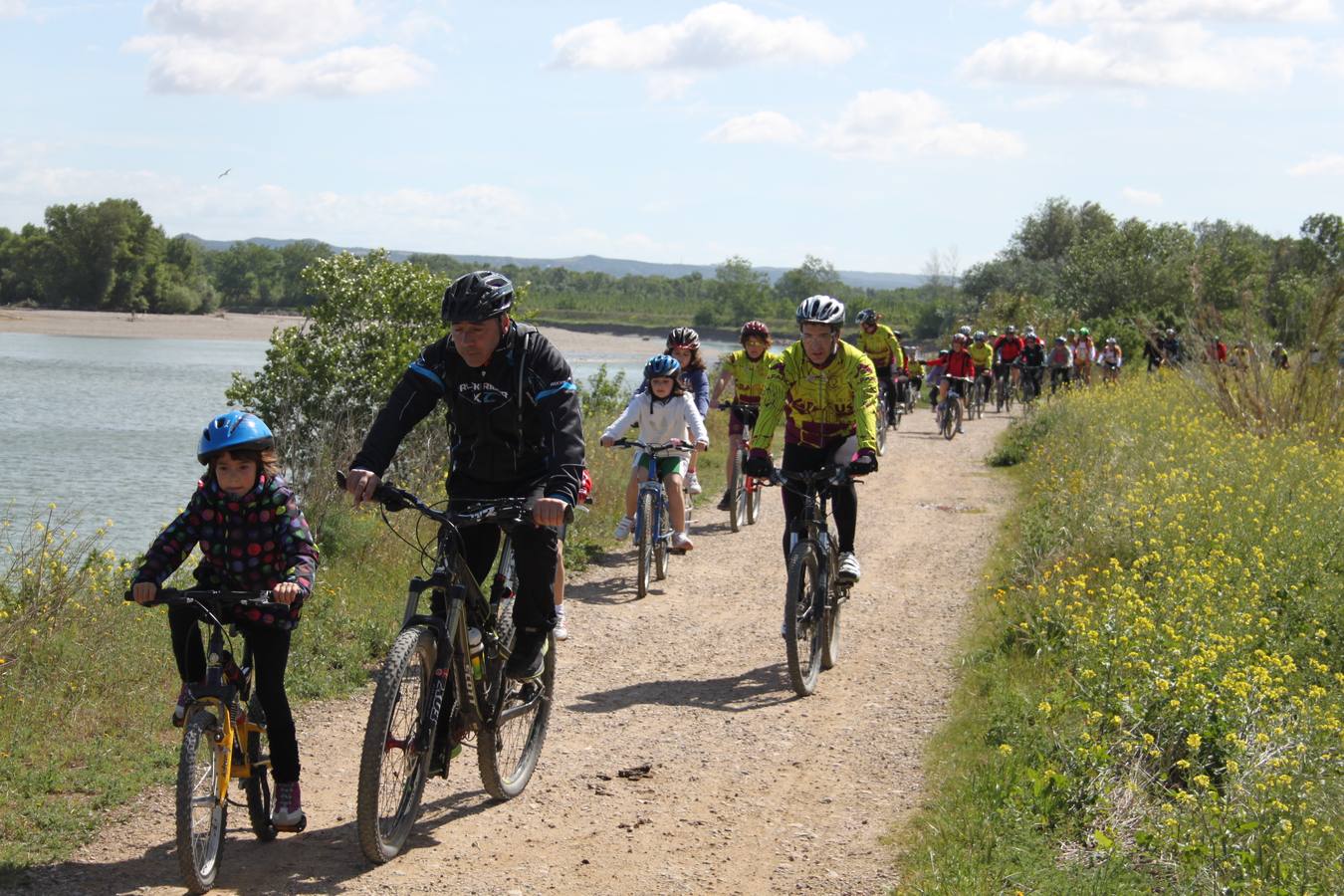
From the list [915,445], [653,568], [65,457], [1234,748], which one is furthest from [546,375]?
[65,457]

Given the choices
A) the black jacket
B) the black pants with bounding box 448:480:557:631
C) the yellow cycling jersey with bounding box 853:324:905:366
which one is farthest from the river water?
the yellow cycling jersey with bounding box 853:324:905:366

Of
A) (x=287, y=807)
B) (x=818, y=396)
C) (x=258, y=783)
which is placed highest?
(x=818, y=396)

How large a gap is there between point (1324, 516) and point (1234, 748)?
5157 mm

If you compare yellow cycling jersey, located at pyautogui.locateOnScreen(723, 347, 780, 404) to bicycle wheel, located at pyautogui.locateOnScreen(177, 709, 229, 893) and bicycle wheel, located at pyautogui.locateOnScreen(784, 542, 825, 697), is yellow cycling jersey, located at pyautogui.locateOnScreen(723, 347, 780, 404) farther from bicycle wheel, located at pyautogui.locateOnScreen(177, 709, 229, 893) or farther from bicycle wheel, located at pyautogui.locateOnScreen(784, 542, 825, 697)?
bicycle wheel, located at pyautogui.locateOnScreen(177, 709, 229, 893)

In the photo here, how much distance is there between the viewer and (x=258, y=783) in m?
5.41

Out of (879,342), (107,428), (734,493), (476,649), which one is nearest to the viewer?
(476,649)

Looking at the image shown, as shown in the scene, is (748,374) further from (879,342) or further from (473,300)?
(473,300)

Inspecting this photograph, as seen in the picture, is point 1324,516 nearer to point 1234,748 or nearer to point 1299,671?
point 1299,671

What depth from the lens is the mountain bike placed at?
7965 millimetres

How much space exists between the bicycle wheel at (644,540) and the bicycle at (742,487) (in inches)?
121

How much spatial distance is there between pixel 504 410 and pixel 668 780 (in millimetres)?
2043

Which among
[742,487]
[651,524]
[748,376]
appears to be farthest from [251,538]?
[742,487]

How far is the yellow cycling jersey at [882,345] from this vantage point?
19.4m

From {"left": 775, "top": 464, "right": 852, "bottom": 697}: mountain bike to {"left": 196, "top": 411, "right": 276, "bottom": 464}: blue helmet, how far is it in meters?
3.46
